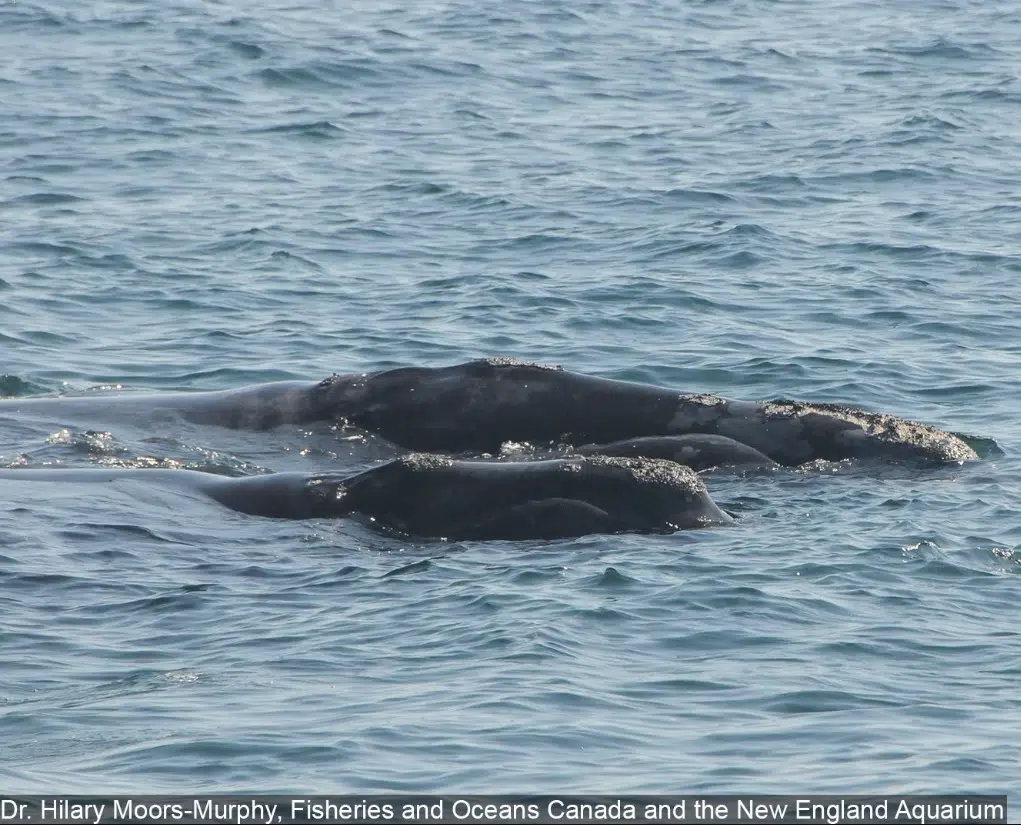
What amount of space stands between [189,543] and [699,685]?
4.62 meters

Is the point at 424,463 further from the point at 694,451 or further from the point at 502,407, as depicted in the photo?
the point at 694,451

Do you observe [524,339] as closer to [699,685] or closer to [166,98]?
[699,685]

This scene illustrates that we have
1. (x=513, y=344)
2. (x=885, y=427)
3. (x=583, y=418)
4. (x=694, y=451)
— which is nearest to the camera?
(x=694, y=451)

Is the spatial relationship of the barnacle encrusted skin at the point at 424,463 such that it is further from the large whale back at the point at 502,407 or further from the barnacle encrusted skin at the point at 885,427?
the barnacle encrusted skin at the point at 885,427

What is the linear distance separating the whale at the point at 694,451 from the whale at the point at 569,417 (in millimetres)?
107

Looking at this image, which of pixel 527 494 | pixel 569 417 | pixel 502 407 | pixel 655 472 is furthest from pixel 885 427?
pixel 527 494

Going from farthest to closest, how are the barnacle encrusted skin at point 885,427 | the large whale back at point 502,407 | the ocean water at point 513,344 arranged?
the barnacle encrusted skin at point 885,427 < the large whale back at point 502,407 < the ocean water at point 513,344

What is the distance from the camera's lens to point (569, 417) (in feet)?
54.7
